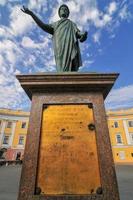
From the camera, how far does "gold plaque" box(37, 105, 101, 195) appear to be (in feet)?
7.21

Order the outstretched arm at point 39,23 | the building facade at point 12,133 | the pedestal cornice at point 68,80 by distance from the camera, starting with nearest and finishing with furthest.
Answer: the pedestal cornice at point 68,80 → the outstretched arm at point 39,23 → the building facade at point 12,133

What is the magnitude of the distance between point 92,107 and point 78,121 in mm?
332

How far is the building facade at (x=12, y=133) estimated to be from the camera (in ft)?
122

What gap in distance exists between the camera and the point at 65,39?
3789mm

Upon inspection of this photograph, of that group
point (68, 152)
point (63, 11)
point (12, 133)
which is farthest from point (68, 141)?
point (12, 133)

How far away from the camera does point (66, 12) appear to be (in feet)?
13.9

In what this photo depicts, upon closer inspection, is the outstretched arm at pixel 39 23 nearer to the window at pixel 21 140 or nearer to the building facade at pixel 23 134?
the building facade at pixel 23 134

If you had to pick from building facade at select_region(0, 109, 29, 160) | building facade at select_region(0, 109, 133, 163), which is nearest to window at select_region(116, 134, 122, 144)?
building facade at select_region(0, 109, 133, 163)

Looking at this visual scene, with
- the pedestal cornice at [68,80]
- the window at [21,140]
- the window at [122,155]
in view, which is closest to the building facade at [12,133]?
the window at [21,140]

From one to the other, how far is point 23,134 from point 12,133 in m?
2.45

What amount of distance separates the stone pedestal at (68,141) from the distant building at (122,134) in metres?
37.6

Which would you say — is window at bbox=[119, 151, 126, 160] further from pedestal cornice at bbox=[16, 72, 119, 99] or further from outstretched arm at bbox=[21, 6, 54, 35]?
pedestal cornice at bbox=[16, 72, 119, 99]

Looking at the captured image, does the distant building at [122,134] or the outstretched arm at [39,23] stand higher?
the distant building at [122,134]

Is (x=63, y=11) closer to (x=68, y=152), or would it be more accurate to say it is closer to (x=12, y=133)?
(x=68, y=152)
